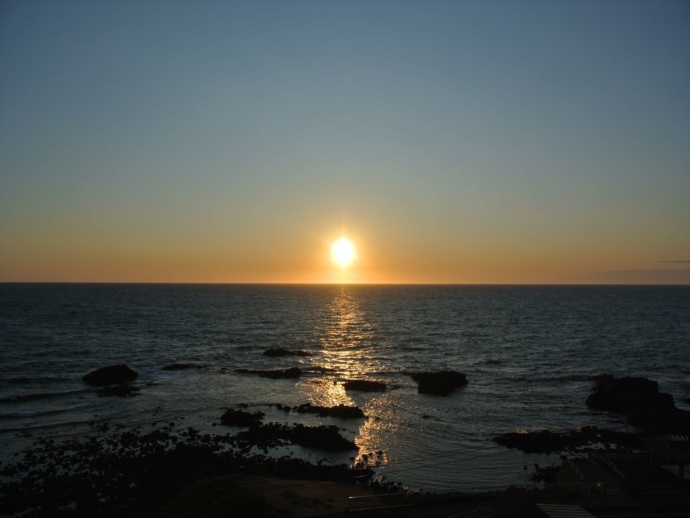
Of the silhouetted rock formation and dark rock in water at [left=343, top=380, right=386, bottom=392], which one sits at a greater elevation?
dark rock in water at [left=343, top=380, right=386, bottom=392]

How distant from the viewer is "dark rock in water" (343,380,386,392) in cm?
5591

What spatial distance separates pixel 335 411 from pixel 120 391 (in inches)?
889

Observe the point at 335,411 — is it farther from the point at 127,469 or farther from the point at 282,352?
the point at 282,352

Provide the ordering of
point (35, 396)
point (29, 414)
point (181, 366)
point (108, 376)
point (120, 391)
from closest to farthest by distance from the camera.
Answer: point (29, 414) < point (35, 396) < point (120, 391) < point (108, 376) < point (181, 366)

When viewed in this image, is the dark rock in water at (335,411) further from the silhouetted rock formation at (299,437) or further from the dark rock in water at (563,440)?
the dark rock in water at (563,440)

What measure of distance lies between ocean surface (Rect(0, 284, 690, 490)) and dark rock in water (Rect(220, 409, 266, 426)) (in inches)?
48.4

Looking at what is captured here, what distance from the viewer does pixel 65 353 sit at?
7362cm

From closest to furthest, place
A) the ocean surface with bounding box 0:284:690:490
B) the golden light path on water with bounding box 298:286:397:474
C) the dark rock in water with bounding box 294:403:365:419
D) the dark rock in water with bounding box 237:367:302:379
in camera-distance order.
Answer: the ocean surface with bounding box 0:284:690:490 → the golden light path on water with bounding box 298:286:397:474 → the dark rock in water with bounding box 294:403:365:419 → the dark rock in water with bounding box 237:367:302:379

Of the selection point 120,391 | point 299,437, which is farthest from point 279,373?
point 299,437

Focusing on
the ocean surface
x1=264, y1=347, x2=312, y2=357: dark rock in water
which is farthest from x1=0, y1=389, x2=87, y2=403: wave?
x1=264, y1=347, x2=312, y2=357: dark rock in water

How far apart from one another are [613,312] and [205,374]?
134 m

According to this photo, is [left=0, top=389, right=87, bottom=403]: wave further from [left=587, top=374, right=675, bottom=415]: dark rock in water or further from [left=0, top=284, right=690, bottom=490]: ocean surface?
[left=587, top=374, right=675, bottom=415]: dark rock in water

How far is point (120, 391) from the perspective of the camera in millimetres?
52750

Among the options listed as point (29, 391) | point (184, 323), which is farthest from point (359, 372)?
point (184, 323)
